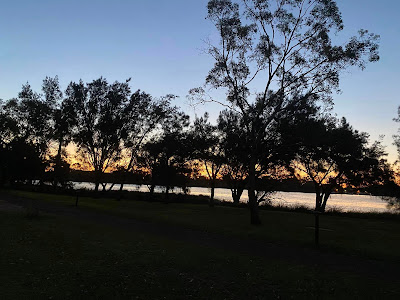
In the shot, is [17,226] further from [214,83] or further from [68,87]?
[68,87]

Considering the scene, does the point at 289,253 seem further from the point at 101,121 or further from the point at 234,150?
the point at 101,121

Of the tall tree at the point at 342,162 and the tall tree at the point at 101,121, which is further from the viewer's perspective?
the tall tree at the point at 101,121

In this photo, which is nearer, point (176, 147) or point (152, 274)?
point (152, 274)

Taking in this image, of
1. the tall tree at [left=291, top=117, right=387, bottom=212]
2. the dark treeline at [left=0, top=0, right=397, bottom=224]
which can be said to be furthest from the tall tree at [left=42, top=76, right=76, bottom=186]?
the tall tree at [left=291, top=117, right=387, bottom=212]

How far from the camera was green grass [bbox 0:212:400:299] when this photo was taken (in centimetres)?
734

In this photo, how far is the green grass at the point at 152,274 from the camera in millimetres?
7344

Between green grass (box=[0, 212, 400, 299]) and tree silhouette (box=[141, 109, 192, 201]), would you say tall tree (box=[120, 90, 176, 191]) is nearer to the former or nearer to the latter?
tree silhouette (box=[141, 109, 192, 201])

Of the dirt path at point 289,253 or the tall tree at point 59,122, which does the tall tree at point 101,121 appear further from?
the dirt path at point 289,253

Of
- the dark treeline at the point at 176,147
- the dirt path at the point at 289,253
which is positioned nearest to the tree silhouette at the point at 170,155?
the dark treeline at the point at 176,147

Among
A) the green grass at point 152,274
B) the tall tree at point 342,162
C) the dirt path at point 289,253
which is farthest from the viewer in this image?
the tall tree at point 342,162

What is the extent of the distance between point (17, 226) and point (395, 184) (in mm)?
42586

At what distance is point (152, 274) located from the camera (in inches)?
347

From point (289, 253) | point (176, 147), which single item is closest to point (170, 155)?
point (176, 147)

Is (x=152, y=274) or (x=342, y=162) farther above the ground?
(x=342, y=162)
